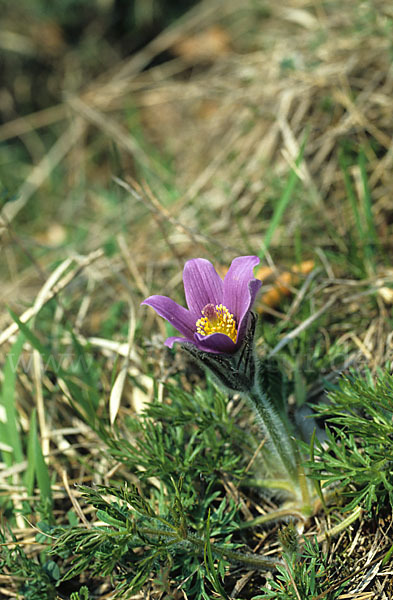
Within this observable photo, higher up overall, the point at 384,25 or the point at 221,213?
the point at 384,25

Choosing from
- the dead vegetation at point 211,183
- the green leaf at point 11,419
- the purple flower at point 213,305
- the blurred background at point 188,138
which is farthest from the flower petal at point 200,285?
the green leaf at point 11,419

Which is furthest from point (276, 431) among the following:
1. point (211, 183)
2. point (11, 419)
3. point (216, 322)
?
point (211, 183)

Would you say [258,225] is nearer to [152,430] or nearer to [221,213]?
[221,213]

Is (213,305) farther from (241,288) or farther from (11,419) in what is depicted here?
(11,419)

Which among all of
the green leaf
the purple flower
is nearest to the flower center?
the purple flower

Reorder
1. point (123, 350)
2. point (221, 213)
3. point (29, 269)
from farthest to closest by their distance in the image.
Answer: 1. point (29, 269)
2. point (221, 213)
3. point (123, 350)

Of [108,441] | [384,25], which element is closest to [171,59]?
[384,25]

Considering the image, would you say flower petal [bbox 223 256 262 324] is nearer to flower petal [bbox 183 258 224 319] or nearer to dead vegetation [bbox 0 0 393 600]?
flower petal [bbox 183 258 224 319]

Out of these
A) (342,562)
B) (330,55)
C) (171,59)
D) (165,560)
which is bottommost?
(342,562)
